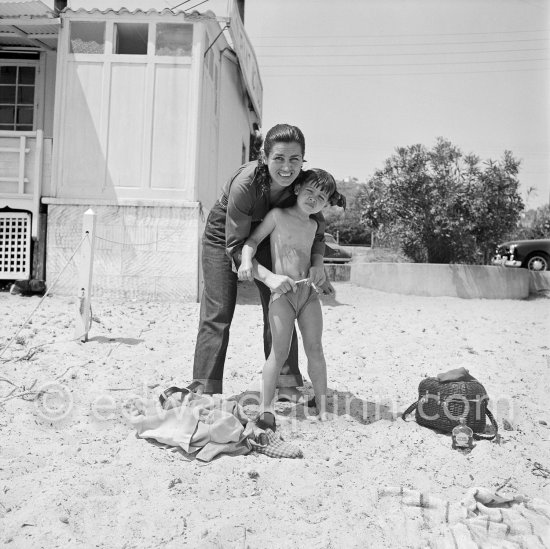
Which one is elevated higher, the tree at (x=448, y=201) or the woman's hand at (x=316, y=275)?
the tree at (x=448, y=201)

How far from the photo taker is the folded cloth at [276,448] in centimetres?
287

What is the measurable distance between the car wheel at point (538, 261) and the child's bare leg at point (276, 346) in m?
12.2

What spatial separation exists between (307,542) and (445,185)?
27.9 feet

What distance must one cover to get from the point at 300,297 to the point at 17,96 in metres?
8.07

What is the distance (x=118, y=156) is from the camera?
7.93 metres

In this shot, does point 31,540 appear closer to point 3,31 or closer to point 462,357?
point 462,357

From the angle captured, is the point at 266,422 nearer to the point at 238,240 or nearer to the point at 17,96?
the point at 238,240

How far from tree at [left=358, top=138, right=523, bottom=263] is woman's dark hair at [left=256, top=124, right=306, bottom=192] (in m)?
7.01

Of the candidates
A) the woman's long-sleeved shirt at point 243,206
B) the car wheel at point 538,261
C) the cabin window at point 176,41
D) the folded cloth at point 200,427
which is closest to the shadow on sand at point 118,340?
the folded cloth at point 200,427

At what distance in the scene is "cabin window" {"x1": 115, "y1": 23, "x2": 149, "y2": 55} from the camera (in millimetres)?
8005

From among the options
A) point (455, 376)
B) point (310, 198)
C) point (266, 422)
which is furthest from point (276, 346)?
point (455, 376)

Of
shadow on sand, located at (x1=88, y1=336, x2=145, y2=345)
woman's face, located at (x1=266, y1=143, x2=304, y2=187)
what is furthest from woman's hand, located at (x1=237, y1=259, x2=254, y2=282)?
shadow on sand, located at (x1=88, y1=336, x2=145, y2=345)

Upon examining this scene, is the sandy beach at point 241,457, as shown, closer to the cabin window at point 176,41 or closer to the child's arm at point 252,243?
the child's arm at point 252,243

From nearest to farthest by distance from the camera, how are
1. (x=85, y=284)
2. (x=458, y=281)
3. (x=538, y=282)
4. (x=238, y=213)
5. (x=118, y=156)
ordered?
1. (x=238, y=213)
2. (x=85, y=284)
3. (x=118, y=156)
4. (x=458, y=281)
5. (x=538, y=282)
